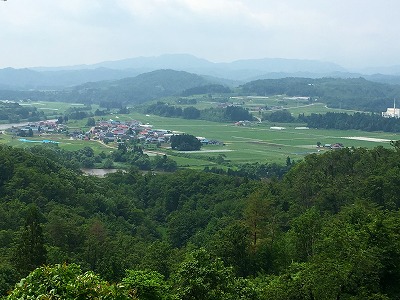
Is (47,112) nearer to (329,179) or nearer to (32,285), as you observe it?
(329,179)

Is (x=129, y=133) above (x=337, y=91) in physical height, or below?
below

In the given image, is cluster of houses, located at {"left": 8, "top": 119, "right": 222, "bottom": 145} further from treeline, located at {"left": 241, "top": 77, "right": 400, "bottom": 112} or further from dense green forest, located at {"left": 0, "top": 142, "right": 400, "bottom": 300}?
treeline, located at {"left": 241, "top": 77, "right": 400, "bottom": 112}

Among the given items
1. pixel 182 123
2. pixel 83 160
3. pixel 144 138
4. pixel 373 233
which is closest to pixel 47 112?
pixel 182 123

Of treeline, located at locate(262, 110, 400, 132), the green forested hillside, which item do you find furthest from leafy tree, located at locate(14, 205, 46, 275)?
the green forested hillside

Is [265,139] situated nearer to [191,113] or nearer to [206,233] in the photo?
[191,113]

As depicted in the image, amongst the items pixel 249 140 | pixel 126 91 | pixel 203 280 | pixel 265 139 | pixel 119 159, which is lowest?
pixel 119 159

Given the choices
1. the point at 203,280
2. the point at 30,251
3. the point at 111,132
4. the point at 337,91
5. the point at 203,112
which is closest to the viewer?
the point at 203,280

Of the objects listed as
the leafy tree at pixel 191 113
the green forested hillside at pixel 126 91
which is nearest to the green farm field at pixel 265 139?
the leafy tree at pixel 191 113

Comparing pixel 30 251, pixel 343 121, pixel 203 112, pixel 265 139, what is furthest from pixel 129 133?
pixel 30 251
